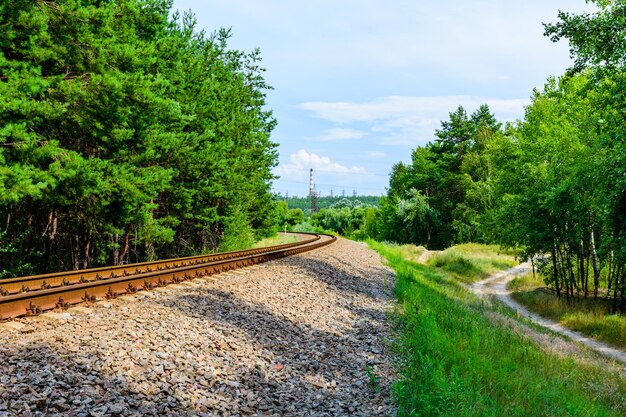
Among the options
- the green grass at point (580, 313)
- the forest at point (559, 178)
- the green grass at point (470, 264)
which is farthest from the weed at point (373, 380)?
the green grass at point (470, 264)

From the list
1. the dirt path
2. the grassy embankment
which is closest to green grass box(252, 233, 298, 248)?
the dirt path

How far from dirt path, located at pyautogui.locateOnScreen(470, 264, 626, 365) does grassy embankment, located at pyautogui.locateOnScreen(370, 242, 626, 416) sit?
6394mm

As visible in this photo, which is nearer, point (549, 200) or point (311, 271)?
point (311, 271)

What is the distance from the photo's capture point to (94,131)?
1438 cm

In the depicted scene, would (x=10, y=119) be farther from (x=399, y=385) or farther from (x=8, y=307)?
(x=399, y=385)

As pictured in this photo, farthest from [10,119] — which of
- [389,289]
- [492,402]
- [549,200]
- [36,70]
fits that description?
[549,200]

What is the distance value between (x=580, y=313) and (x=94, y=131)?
20871mm

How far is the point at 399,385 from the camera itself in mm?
5742

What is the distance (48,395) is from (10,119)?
1012cm

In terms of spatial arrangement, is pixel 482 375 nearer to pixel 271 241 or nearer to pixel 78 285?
pixel 78 285

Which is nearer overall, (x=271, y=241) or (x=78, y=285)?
(x=78, y=285)

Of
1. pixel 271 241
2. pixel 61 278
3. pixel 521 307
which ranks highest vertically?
pixel 61 278

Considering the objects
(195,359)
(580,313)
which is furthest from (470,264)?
(195,359)

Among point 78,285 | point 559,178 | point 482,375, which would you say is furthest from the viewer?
point 559,178
